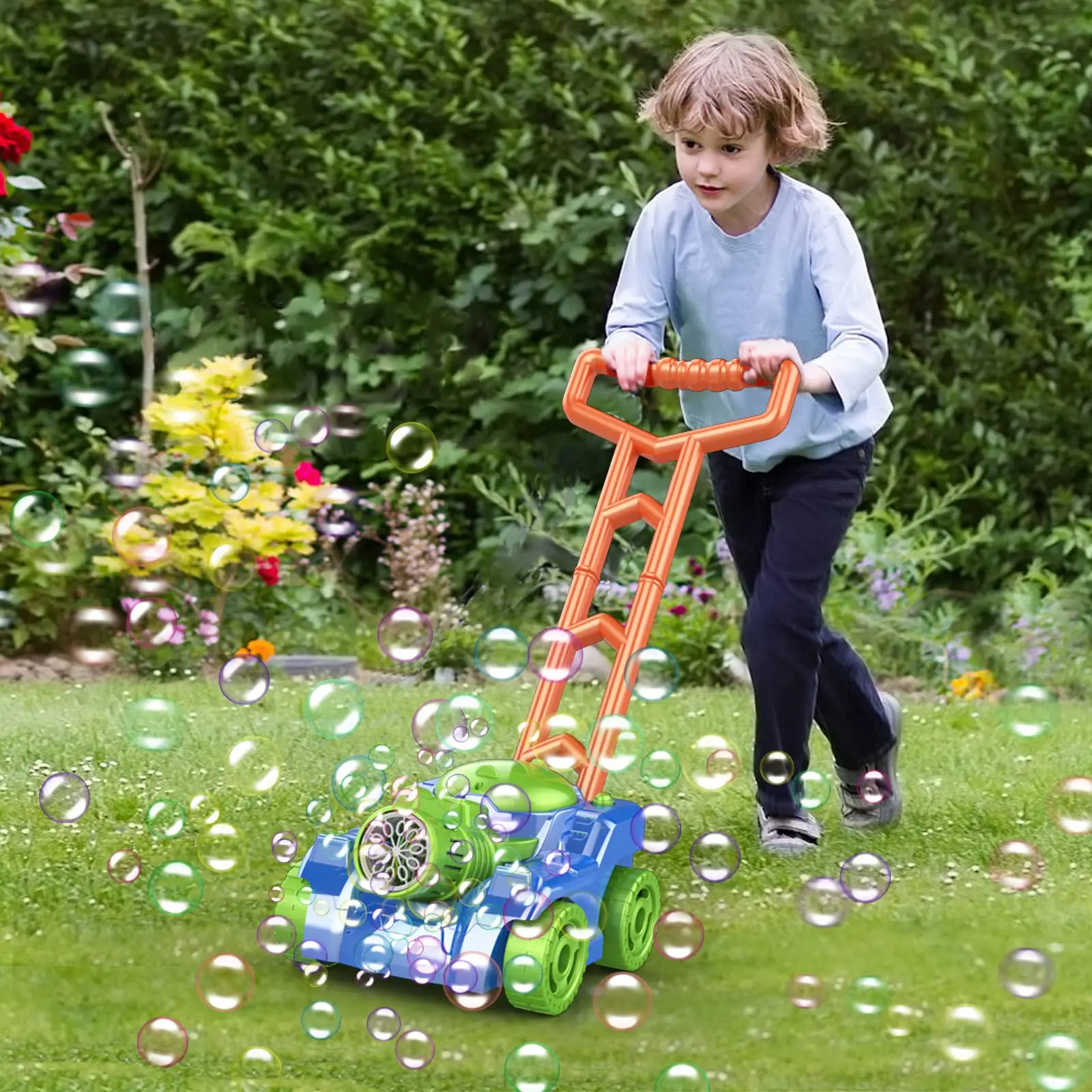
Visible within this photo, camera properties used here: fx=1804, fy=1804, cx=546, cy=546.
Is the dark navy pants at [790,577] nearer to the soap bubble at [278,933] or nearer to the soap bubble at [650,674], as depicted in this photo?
the soap bubble at [650,674]

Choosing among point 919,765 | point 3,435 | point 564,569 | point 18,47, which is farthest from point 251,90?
point 919,765

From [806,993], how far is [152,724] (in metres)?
1.56

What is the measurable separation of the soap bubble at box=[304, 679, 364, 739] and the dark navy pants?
70 centimetres

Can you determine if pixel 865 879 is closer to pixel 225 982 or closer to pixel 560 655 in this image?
pixel 560 655

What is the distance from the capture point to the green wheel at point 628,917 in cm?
269

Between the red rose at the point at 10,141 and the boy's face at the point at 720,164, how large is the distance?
2.65 meters

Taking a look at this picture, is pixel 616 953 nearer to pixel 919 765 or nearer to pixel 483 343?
pixel 919 765

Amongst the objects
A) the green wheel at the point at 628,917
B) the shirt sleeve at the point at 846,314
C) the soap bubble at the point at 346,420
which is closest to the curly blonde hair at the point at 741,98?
the shirt sleeve at the point at 846,314

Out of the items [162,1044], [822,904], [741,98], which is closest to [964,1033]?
[822,904]

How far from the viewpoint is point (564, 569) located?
238 inches

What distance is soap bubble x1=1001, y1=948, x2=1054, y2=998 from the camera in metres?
2.63

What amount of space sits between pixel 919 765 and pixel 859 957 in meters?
1.36

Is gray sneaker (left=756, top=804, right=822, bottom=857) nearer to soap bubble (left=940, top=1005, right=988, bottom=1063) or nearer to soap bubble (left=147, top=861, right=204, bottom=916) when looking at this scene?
soap bubble (left=940, top=1005, right=988, bottom=1063)

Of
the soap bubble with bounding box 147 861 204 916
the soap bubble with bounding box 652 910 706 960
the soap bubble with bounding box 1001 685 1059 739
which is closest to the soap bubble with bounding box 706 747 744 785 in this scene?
the soap bubble with bounding box 652 910 706 960
